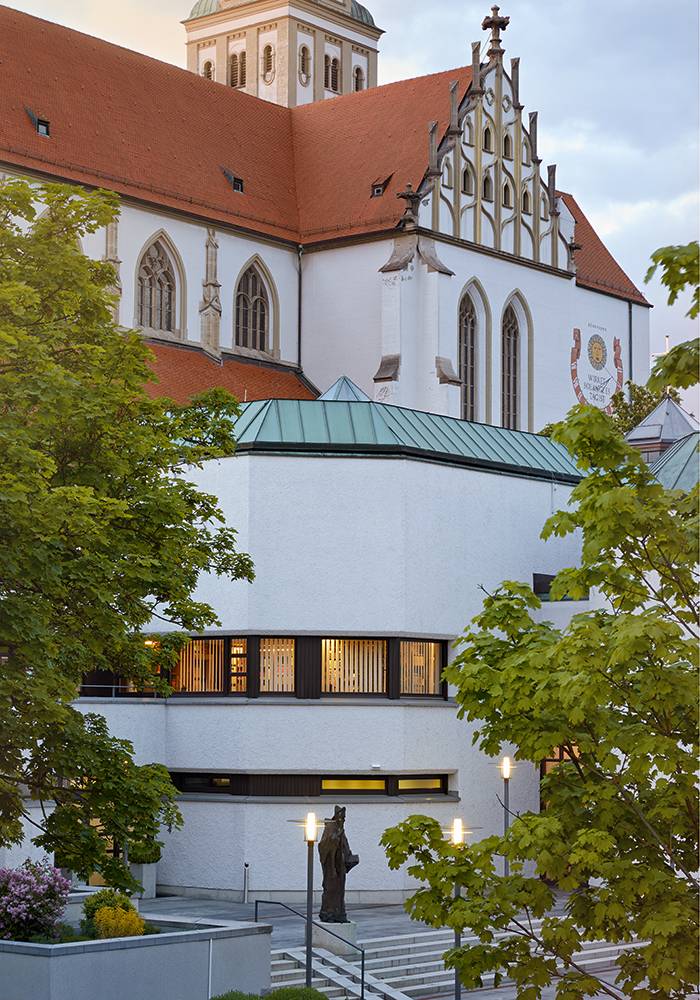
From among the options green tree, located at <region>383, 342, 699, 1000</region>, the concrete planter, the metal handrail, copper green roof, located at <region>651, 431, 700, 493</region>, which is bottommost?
the metal handrail

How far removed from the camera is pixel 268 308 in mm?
57312

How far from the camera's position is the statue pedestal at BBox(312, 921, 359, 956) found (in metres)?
29.1

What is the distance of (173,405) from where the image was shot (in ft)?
73.5

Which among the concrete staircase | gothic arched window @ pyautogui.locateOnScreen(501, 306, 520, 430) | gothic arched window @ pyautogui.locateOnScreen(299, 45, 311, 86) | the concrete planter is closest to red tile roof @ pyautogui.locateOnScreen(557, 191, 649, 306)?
gothic arched window @ pyautogui.locateOnScreen(501, 306, 520, 430)

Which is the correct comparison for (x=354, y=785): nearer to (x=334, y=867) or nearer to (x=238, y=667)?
(x=238, y=667)

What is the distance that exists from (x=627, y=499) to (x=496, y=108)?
46599mm

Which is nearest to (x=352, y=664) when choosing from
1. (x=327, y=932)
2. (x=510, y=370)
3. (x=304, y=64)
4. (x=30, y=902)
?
(x=327, y=932)

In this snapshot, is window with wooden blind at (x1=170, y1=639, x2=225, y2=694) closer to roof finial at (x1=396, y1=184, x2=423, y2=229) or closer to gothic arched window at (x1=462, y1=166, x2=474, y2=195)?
roof finial at (x1=396, y1=184, x2=423, y2=229)

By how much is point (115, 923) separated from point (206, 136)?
39508 millimetres

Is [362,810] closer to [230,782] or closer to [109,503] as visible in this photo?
[230,782]

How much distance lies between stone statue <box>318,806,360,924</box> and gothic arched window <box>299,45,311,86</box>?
57.2 metres

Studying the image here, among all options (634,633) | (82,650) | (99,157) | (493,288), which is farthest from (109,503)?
(493,288)

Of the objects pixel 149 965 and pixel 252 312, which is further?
pixel 252 312

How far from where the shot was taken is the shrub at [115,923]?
23172 millimetres
